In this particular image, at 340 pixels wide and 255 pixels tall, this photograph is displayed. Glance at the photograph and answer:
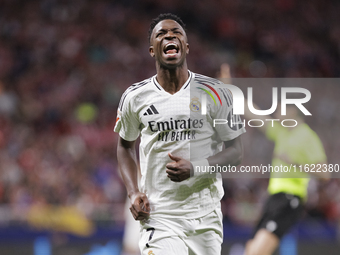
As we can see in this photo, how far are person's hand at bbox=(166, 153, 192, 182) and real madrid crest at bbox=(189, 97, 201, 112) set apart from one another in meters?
0.39

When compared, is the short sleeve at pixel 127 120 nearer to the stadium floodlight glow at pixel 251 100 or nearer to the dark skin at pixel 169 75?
the dark skin at pixel 169 75

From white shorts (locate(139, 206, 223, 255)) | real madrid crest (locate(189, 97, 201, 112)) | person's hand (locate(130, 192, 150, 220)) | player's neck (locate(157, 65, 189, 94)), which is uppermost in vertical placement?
player's neck (locate(157, 65, 189, 94))

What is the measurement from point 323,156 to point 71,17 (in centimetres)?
949

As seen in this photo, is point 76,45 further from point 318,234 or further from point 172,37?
point 172,37

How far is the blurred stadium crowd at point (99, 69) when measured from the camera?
873 centimetres

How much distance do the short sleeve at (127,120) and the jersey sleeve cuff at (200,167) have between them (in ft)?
1.80

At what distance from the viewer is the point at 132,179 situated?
340cm

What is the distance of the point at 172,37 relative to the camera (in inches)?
128

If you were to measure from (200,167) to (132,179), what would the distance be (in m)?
0.56

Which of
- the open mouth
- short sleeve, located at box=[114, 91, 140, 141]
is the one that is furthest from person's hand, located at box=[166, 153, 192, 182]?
the open mouth

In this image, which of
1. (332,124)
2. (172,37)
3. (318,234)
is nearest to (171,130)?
(172,37)

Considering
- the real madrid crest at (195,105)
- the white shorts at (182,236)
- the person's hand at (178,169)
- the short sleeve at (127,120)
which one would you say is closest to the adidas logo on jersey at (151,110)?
the short sleeve at (127,120)

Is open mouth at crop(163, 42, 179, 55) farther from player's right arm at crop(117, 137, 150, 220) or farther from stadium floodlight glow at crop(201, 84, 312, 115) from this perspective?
player's right arm at crop(117, 137, 150, 220)

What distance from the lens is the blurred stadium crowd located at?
873cm
